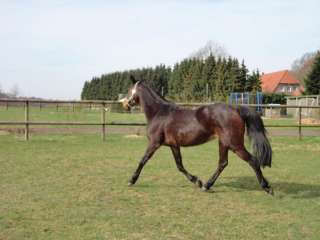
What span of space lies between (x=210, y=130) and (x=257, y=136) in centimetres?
68

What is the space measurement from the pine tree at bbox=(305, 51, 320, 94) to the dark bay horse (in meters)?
35.0

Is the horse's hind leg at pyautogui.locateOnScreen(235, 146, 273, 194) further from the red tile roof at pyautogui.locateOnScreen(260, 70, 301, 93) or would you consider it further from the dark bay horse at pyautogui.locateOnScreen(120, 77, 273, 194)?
the red tile roof at pyautogui.locateOnScreen(260, 70, 301, 93)

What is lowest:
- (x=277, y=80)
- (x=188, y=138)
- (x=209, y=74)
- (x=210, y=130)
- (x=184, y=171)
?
(x=184, y=171)

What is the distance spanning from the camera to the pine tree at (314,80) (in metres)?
38.8

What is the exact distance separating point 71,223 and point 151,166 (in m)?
4.26

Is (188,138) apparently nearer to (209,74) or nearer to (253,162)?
(253,162)

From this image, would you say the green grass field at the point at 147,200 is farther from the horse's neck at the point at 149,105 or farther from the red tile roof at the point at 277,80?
the red tile roof at the point at 277,80

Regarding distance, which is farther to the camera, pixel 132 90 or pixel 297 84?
pixel 297 84

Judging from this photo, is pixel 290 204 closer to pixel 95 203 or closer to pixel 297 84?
pixel 95 203

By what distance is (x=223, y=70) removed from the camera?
52.8m

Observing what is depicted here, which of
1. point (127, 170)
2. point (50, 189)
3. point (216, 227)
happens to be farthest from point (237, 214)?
point (127, 170)

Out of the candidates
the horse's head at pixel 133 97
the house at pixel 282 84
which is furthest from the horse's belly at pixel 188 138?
the house at pixel 282 84

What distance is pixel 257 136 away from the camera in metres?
6.16

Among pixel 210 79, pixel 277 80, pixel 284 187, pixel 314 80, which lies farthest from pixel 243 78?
pixel 284 187
